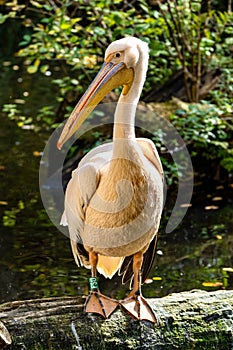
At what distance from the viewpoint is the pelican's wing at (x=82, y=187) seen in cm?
352

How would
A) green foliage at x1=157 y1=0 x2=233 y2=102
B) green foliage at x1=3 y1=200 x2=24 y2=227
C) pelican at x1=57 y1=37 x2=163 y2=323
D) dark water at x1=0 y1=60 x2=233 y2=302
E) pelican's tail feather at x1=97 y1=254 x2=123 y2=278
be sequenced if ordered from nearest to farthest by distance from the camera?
pelican at x1=57 y1=37 x2=163 y2=323, pelican's tail feather at x1=97 y1=254 x2=123 y2=278, dark water at x1=0 y1=60 x2=233 y2=302, green foliage at x1=3 y1=200 x2=24 y2=227, green foliage at x1=157 y1=0 x2=233 y2=102

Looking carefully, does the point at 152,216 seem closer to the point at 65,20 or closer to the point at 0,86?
the point at 65,20

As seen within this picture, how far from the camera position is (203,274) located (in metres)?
5.59

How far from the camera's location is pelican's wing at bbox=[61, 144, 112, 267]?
3.52 metres

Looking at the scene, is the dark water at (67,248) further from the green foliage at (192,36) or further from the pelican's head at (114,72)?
the pelican's head at (114,72)

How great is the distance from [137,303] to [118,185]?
2.04 feet

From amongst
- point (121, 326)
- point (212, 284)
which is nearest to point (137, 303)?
point (121, 326)

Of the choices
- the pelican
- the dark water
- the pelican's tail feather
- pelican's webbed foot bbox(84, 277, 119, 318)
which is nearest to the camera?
the pelican

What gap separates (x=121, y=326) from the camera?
360cm

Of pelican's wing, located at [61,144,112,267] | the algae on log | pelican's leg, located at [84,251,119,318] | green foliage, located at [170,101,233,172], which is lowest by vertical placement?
green foliage, located at [170,101,233,172]

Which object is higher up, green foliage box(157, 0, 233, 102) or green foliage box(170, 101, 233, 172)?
green foliage box(157, 0, 233, 102)

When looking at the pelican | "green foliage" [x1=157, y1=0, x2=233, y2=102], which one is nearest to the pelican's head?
the pelican

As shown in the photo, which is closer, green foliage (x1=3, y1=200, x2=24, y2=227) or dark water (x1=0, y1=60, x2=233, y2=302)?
dark water (x1=0, y1=60, x2=233, y2=302)

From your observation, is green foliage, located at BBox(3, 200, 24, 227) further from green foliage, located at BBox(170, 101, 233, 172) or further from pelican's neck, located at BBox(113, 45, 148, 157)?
pelican's neck, located at BBox(113, 45, 148, 157)
